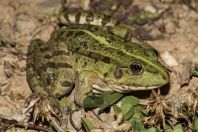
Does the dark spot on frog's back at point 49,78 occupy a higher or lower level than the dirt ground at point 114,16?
lower

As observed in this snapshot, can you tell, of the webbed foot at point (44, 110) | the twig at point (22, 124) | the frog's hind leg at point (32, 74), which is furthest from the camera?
the frog's hind leg at point (32, 74)

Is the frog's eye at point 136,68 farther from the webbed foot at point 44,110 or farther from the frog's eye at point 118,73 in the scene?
the webbed foot at point 44,110

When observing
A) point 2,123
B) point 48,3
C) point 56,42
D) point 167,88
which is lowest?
point 2,123

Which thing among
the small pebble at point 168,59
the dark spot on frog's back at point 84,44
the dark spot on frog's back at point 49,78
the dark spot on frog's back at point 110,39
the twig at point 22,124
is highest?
the dark spot on frog's back at point 110,39

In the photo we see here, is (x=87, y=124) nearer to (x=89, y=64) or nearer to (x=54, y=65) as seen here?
(x=89, y=64)

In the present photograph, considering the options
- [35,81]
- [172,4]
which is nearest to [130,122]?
[35,81]

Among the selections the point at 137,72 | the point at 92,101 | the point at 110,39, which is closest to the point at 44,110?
the point at 92,101

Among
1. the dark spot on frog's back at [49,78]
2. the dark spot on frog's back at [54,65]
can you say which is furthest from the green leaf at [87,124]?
the dark spot on frog's back at [54,65]

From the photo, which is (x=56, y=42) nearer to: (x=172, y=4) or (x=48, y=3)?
(x=48, y=3)
